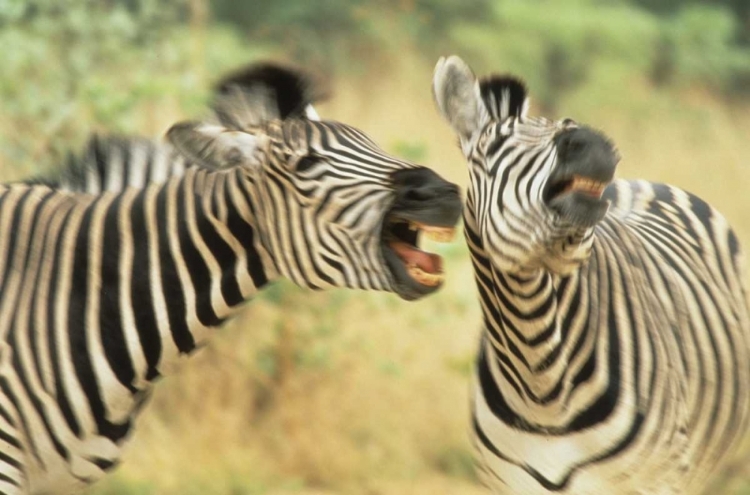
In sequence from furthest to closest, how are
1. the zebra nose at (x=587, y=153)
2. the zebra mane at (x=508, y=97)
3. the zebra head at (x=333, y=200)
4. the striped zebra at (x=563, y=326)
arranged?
the zebra mane at (x=508, y=97), the zebra head at (x=333, y=200), the striped zebra at (x=563, y=326), the zebra nose at (x=587, y=153)

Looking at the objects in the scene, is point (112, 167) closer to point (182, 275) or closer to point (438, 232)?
point (182, 275)

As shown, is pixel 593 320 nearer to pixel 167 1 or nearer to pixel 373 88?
pixel 167 1

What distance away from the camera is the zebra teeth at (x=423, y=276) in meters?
3.90

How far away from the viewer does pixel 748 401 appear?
5.19m

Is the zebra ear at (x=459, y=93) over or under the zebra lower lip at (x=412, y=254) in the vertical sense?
over

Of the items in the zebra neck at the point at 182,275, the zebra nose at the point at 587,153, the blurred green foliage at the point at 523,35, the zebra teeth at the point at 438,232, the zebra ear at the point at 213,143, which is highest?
the blurred green foliage at the point at 523,35

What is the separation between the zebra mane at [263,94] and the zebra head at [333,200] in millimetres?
181

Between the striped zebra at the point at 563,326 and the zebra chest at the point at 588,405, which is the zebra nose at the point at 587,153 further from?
the zebra chest at the point at 588,405

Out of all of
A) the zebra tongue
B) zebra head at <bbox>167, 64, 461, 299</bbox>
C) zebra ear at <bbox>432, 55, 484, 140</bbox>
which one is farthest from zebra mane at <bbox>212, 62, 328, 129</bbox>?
the zebra tongue

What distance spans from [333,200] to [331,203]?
0.01m

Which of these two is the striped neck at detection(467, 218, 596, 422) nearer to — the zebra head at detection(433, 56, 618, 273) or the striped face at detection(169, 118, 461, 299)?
the zebra head at detection(433, 56, 618, 273)

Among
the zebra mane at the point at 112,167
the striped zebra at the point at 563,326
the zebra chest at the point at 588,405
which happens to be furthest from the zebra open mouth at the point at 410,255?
the zebra mane at the point at 112,167

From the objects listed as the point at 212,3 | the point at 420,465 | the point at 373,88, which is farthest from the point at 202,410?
the point at 212,3

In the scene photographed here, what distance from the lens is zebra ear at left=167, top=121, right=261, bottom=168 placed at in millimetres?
4074
